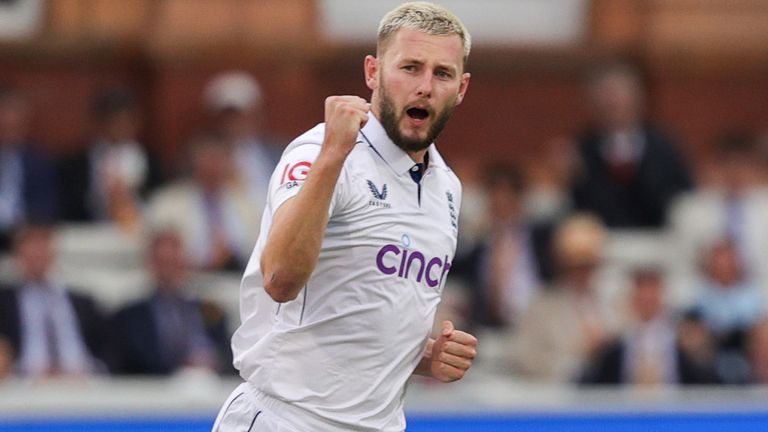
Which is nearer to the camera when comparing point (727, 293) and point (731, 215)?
point (727, 293)

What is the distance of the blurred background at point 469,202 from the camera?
803 centimetres

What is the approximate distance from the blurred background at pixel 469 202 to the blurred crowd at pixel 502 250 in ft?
0.05

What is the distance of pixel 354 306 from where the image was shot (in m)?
4.11

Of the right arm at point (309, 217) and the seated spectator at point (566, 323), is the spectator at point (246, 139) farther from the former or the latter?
the right arm at point (309, 217)

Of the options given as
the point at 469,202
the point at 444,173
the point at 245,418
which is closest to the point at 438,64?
the point at 444,173

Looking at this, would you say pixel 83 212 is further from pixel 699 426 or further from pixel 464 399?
pixel 699 426

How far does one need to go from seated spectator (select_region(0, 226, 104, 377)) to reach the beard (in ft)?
15.1

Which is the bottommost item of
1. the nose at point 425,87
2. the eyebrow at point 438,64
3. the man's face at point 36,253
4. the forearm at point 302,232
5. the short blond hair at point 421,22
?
the man's face at point 36,253

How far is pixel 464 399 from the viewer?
7.25 metres

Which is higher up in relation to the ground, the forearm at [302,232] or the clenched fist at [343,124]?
the clenched fist at [343,124]

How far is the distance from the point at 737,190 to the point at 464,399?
131 inches

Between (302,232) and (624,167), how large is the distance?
6.39 meters

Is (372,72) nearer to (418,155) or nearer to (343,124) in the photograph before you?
(418,155)

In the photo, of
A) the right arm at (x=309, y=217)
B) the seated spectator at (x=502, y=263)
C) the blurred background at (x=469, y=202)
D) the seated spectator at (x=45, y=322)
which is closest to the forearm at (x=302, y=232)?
the right arm at (x=309, y=217)
